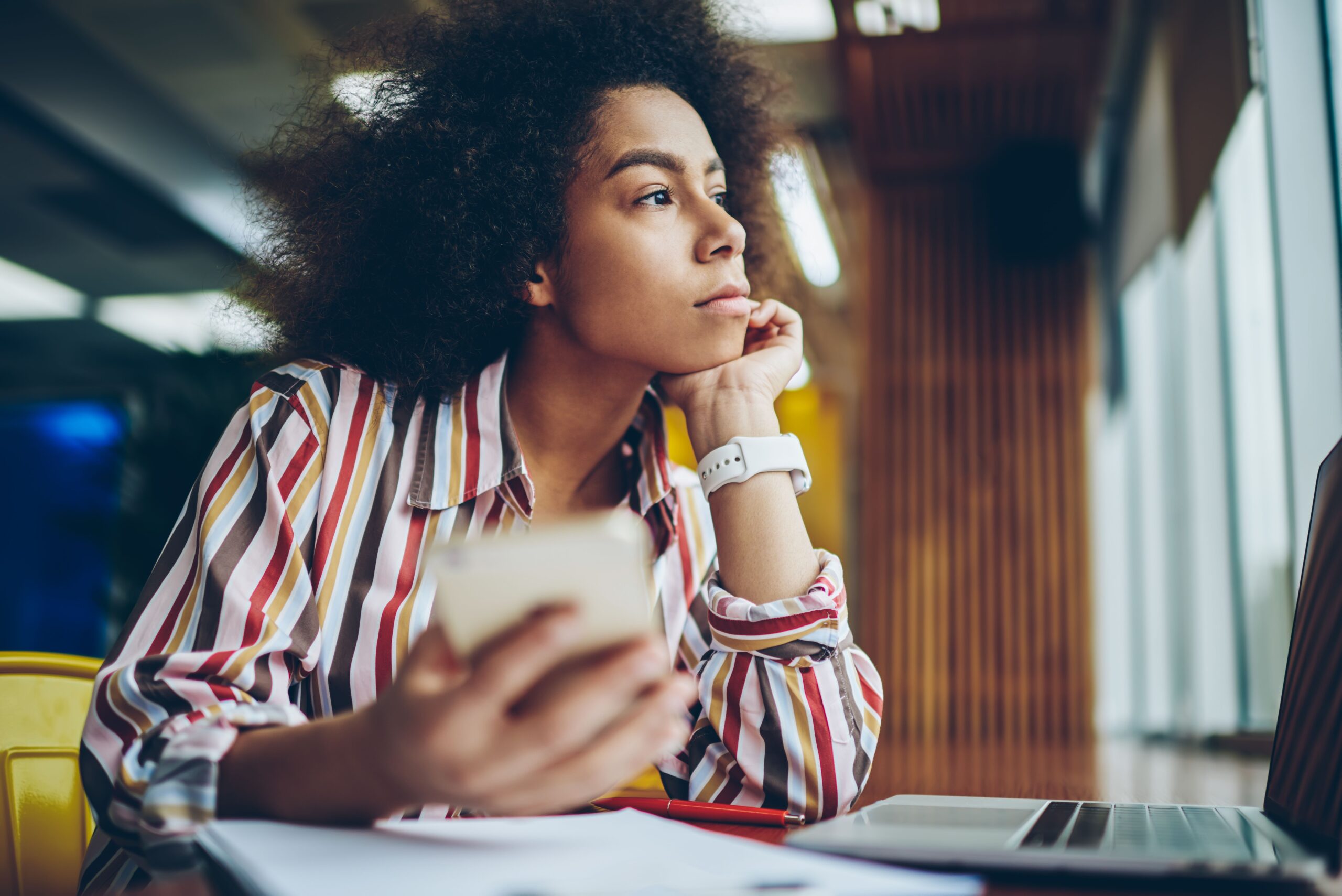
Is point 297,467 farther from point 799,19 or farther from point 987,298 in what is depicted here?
point 987,298

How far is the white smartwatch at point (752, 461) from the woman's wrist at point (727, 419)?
0.03 metres

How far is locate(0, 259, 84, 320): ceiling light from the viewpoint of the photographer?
295 inches

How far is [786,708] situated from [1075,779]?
1.34 meters

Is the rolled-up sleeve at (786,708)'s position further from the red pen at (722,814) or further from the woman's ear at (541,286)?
the woman's ear at (541,286)

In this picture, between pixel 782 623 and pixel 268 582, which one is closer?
pixel 268 582

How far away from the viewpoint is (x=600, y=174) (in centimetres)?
146

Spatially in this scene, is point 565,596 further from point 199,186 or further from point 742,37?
point 199,186

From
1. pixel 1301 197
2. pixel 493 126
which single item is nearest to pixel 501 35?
pixel 493 126

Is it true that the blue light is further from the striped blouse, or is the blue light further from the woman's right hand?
the woman's right hand

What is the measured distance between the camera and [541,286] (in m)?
1.53

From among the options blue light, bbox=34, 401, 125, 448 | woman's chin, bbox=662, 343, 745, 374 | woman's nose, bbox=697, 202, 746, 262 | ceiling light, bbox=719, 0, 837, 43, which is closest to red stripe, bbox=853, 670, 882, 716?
woman's chin, bbox=662, 343, 745, 374

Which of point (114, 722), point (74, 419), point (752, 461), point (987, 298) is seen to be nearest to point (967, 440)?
point (987, 298)

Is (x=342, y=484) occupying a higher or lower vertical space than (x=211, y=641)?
higher

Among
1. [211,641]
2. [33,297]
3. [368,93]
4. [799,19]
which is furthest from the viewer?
[33,297]
